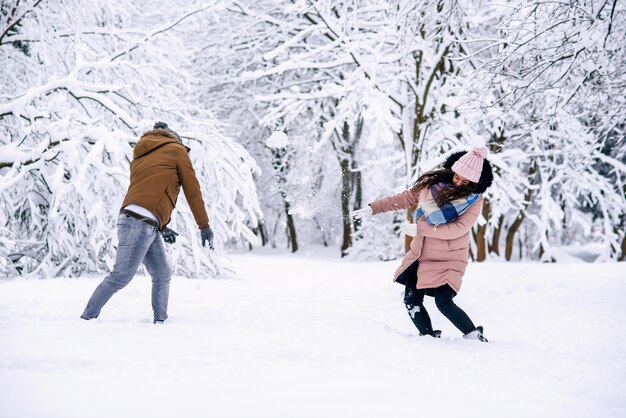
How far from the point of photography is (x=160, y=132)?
3.53 m

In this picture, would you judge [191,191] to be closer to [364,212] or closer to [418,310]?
[364,212]

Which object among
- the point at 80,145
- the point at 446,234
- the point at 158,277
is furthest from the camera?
the point at 80,145

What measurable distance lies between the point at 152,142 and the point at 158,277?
2.92ft

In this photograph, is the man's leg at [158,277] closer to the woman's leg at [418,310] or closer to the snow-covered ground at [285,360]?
the snow-covered ground at [285,360]

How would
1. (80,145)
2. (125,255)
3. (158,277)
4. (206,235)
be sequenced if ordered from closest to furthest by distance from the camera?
1. (125,255)
2. (206,235)
3. (158,277)
4. (80,145)

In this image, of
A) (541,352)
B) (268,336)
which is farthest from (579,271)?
(268,336)

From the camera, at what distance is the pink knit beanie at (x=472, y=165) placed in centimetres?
352

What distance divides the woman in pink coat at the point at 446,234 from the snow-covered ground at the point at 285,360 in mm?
258

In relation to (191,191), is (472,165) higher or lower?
higher

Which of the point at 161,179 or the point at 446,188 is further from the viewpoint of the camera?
the point at 446,188

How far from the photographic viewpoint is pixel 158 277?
3.47 meters

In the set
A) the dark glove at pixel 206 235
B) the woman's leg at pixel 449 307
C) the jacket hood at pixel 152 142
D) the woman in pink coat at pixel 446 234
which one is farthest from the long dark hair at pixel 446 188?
the jacket hood at pixel 152 142

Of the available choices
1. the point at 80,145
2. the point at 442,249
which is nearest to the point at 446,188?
the point at 442,249

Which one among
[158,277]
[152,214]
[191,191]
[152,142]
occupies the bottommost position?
[158,277]
